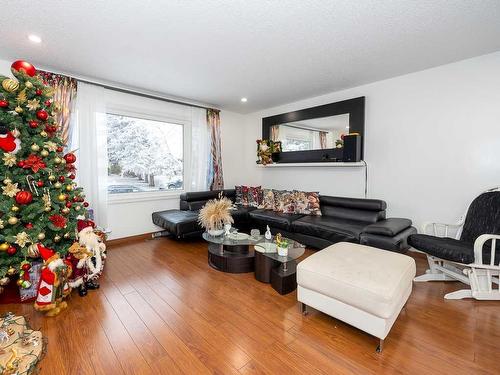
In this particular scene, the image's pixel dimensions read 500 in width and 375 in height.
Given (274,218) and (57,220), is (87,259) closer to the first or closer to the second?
(57,220)

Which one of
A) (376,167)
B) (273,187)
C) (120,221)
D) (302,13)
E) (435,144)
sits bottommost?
(120,221)

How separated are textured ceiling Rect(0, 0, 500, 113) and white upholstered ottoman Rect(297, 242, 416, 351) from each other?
2.04m

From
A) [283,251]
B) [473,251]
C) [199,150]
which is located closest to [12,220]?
[283,251]

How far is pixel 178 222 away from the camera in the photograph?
354 cm

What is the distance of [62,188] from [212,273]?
1.85 metres

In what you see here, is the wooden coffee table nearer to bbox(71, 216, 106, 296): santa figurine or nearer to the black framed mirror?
bbox(71, 216, 106, 296): santa figurine

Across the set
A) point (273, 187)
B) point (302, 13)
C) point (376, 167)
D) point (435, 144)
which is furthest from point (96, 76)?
point (435, 144)

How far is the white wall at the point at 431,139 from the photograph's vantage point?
2.76m

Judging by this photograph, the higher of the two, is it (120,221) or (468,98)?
(468,98)

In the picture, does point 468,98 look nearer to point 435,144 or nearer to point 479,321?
point 435,144

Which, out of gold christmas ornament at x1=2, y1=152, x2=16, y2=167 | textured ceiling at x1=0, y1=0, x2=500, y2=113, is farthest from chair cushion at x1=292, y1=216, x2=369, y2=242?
gold christmas ornament at x1=2, y1=152, x2=16, y2=167

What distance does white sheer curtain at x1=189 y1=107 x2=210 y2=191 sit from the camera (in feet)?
15.3

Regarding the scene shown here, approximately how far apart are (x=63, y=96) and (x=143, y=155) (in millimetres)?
1383

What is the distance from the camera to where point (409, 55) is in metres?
2.71
